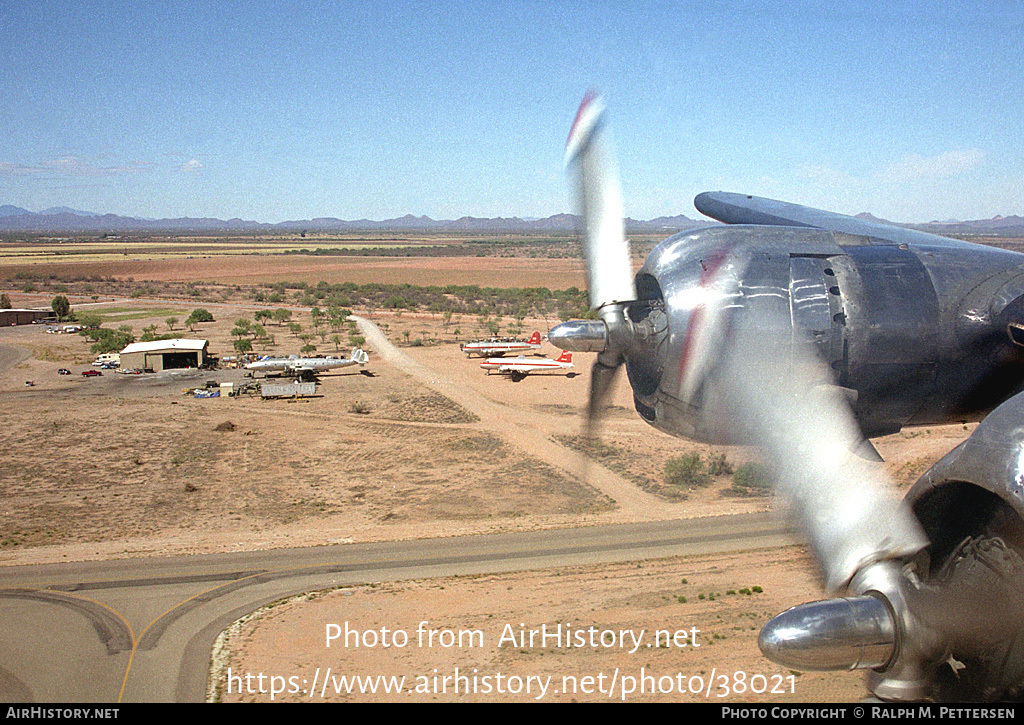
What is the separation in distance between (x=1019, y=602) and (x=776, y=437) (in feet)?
7.52

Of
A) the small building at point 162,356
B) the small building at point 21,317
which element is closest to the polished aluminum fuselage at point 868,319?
the small building at point 162,356

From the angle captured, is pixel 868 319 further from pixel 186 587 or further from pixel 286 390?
pixel 286 390

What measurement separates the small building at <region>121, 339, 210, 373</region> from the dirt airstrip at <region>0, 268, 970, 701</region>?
276 centimetres

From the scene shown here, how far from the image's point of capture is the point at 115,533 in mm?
24172

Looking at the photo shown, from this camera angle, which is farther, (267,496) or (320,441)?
(320,441)

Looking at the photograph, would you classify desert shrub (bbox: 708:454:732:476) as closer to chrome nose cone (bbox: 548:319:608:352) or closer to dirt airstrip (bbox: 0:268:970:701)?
dirt airstrip (bbox: 0:268:970:701)

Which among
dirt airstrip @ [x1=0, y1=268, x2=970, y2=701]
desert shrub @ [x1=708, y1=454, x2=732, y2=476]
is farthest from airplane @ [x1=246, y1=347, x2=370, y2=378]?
desert shrub @ [x1=708, y1=454, x2=732, y2=476]

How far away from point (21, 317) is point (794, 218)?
8821cm

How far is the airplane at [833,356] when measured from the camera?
369 cm

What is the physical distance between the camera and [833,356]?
624 cm

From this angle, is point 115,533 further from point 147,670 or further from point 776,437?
point 776,437

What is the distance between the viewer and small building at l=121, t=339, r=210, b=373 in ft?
169
